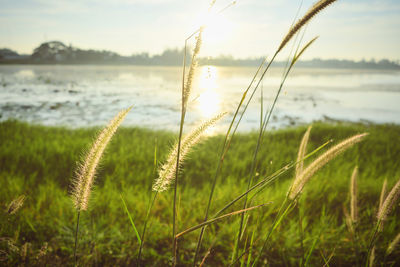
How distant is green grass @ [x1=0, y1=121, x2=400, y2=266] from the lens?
152cm

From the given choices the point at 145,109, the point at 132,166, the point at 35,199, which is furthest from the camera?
the point at 145,109

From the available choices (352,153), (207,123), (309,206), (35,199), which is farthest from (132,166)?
(352,153)

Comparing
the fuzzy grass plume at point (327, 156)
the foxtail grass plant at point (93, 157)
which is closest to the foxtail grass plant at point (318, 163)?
the fuzzy grass plume at point (327, 156)

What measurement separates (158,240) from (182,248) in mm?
202

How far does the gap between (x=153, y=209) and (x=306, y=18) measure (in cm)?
187

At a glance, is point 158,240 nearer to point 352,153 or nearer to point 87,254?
point 87,254

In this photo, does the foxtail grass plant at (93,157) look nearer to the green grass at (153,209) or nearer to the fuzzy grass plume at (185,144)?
the fuzzy grass plume at (185,144)

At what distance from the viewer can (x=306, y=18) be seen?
703 mm

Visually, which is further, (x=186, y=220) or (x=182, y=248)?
(x=186, y=220)

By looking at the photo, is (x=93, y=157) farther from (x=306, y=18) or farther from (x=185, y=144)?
(x=306, y=18)

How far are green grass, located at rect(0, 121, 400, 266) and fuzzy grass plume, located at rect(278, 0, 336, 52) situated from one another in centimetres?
37

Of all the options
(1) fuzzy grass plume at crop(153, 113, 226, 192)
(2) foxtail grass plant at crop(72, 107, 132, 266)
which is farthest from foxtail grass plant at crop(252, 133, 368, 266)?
(2) foxtail grass plant at crop(72, 107, 132, 266)

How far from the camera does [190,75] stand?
0.63m

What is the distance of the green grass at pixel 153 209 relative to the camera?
1.52 meters
